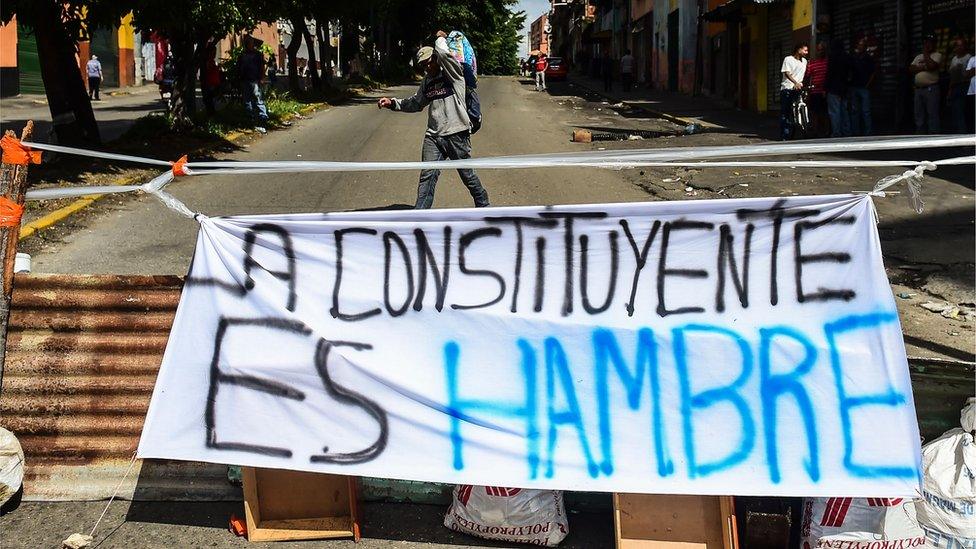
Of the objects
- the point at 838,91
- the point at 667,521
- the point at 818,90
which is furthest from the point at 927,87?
the point at 667,521

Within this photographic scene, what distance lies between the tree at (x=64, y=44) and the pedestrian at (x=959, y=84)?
11526 mm

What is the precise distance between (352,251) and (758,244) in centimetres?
169

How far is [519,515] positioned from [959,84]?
12.2 m

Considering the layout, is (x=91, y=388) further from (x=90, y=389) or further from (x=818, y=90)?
(x=818, y=90)

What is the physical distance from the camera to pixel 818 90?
50.5 feet

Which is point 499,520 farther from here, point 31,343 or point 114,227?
point 114,227

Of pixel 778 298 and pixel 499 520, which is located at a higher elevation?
pixel 778 298

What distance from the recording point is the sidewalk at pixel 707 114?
19.0m

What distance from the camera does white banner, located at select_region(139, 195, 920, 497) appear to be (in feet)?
12.3

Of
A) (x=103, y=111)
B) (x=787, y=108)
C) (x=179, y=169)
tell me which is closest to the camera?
(x=179, y=169)

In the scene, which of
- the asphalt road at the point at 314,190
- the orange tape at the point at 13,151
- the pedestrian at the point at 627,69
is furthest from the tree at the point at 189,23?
the pedestrian at the point at 627,69

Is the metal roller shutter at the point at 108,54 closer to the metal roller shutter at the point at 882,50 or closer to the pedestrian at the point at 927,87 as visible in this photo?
the metal roller shutter at the point at 882,50

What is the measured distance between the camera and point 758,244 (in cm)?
384

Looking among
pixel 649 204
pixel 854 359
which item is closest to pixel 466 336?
pixel 649 204
